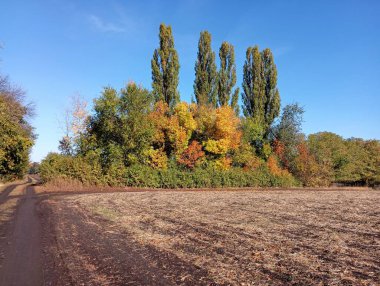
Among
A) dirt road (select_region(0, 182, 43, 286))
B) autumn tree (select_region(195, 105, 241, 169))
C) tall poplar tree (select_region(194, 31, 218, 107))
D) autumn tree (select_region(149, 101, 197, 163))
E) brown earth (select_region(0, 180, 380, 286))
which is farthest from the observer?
tall poplar tree (select_region(194, 31, 218, 107))

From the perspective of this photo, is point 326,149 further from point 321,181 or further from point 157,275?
point 157,275

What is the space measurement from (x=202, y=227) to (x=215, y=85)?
37258 millimetres

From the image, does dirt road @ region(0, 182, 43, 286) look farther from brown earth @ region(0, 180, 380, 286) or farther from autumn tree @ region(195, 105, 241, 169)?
autumn tree @ region(195, 105, 241, 169)

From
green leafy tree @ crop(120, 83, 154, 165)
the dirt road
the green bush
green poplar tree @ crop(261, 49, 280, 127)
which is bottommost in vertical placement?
the dirt road

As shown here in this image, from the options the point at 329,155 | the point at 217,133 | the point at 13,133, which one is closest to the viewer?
the point at 13,133

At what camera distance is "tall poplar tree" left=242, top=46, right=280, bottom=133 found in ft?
152

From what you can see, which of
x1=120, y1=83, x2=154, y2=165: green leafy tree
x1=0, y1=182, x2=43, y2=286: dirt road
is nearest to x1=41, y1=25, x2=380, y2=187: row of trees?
x1=120, y1=83, x2=154, y2=165: green leafy tree

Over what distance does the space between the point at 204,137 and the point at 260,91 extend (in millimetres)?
12416

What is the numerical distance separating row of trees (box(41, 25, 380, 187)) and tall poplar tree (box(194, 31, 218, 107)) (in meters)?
0.14

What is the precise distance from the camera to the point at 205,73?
44.0 metres

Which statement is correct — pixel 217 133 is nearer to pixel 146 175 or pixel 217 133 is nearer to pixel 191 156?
pixel 191 156

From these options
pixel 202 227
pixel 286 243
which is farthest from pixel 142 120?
pixel 286 243

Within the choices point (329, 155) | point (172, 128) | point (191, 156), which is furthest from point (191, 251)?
point (329, 155)

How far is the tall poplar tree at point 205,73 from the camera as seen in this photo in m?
44.1
